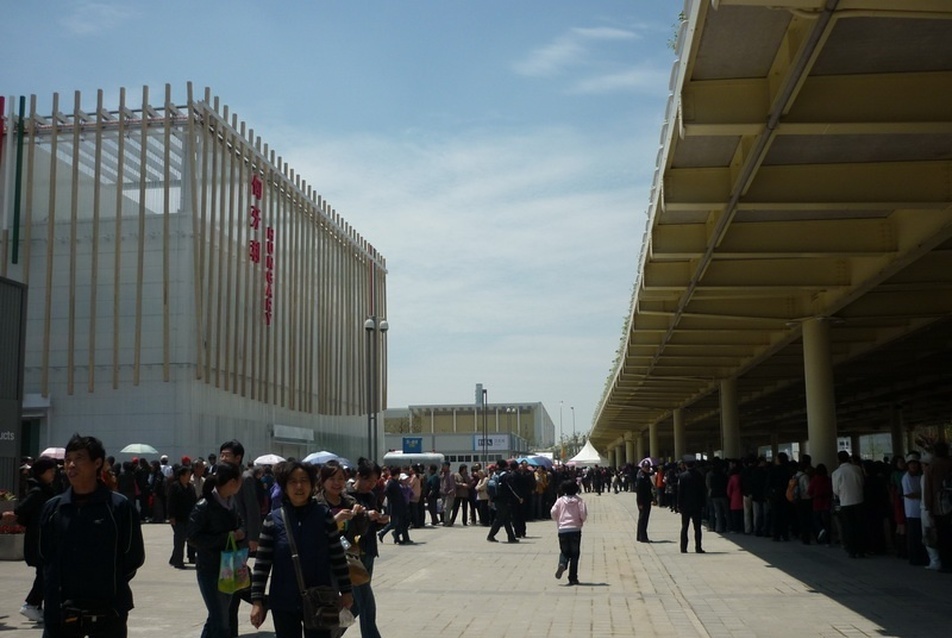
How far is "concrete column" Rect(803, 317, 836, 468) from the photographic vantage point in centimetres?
2112

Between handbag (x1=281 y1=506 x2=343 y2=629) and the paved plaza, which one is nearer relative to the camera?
handbag (x1=281 y1=506 x2=343 y2=629)

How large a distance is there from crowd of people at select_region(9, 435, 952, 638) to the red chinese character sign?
18.4 m

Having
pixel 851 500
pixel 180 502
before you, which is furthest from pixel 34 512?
pixel 851 500

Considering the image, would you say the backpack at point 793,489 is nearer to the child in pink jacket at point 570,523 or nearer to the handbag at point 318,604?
the child in pink jacket at point 570,523

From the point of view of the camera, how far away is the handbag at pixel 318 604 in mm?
6289

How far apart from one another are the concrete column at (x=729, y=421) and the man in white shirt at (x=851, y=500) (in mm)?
16129

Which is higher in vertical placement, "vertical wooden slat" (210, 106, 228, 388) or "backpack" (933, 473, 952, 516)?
"vertical wooden slat" (210, 106, 228, 388)

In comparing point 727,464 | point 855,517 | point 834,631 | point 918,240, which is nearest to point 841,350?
point 727,464

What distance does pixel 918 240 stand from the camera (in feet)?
47.3

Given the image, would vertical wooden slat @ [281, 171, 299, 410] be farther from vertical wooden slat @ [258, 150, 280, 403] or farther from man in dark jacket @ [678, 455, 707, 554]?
man in dark jacket @ [678, 455, 707, 554]

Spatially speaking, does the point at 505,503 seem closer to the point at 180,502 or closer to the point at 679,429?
the point at 180,502

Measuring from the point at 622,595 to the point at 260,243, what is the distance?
36.2 metres

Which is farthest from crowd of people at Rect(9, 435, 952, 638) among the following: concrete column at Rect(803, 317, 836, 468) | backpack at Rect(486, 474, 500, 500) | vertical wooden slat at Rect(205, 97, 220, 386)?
vertical wooden slat at Rect(205, 97, 220, 386)

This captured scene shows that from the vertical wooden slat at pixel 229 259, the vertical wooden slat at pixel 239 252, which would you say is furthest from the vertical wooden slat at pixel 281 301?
the vertical wooden slat at pixel 229 259
